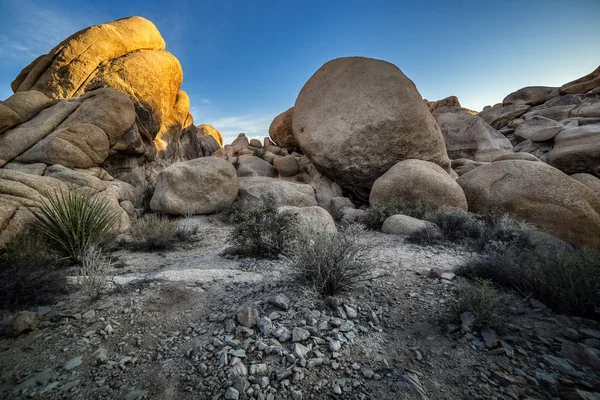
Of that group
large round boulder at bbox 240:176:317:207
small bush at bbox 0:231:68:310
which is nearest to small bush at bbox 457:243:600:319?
small bush at bbox 0:231:68:310

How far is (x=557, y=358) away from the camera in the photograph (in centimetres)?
187

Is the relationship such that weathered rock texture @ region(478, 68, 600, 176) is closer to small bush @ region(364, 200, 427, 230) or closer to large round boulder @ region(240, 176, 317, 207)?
small bush @ region(364, 200, 427, 230)

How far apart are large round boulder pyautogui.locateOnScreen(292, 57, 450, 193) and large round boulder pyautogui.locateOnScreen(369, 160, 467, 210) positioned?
995 millimetres

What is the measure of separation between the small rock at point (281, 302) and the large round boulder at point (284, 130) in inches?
506

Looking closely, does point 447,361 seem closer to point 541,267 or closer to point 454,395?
point 454,395

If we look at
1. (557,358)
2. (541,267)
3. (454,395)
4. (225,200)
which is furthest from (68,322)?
(225,200)

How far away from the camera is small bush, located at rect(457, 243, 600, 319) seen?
7.54ft

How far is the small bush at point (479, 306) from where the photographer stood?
2.15 meters

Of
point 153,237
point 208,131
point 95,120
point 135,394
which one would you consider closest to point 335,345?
point 135,394

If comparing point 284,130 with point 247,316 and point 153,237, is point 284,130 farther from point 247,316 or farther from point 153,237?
point 247,316

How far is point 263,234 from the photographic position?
4.93 metres

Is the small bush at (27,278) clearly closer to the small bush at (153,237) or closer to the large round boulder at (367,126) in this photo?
the small bush at (153,237)

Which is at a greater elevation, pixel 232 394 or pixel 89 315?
pixel 89 315

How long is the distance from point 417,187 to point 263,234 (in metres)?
5.40
